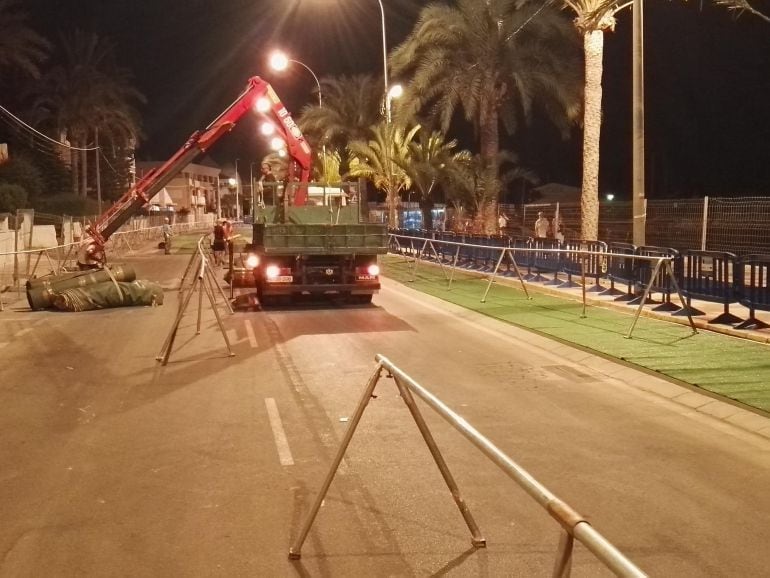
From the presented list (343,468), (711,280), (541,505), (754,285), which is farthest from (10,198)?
(541,505)

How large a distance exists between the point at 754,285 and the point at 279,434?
844 cm

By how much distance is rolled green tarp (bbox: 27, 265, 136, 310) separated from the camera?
18250 millimetres

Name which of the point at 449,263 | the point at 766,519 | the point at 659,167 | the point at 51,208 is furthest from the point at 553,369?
the point at 659,167

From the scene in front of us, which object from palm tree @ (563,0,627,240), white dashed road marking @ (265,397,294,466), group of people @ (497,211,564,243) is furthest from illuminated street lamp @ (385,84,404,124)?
white dashed road marking @ (265,397,294,466)

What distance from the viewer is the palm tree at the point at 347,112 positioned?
49062 millimetres

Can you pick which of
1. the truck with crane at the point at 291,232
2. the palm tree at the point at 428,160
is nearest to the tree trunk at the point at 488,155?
the palm tree at the point at 428,160

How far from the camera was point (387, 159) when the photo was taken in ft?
134

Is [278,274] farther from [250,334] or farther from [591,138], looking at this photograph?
[591,138]

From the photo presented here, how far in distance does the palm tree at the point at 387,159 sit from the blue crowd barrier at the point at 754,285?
25.6m

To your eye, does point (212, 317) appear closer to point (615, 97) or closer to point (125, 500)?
point (125, 500)

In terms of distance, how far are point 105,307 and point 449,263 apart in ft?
46.8

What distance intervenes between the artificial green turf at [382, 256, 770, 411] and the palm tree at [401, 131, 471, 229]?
58.0 feet

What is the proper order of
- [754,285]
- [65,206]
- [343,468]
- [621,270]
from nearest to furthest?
[343,468] → [754,285] → [621,270] → [65,206]

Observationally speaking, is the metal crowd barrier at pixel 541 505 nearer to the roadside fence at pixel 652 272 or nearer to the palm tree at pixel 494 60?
the roadside fence at pixel 652 272
